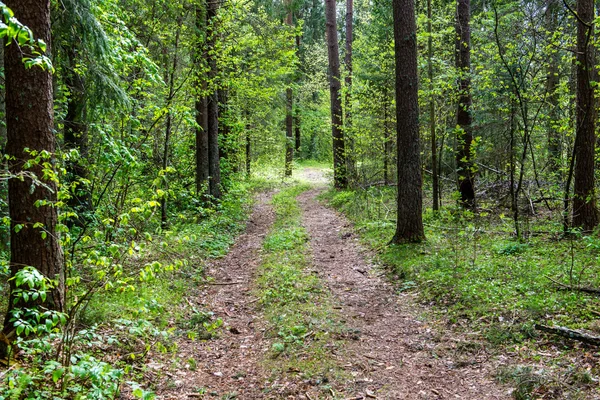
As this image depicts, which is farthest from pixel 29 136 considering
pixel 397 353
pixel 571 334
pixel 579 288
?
pixel 579 288

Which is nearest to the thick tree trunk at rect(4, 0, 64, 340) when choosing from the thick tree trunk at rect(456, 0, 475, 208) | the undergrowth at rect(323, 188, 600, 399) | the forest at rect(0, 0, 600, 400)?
the forest at rect(0, 0, 600, 400)

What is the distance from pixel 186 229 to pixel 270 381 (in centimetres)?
655

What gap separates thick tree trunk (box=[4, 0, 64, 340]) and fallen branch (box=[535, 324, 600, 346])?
17.4ft

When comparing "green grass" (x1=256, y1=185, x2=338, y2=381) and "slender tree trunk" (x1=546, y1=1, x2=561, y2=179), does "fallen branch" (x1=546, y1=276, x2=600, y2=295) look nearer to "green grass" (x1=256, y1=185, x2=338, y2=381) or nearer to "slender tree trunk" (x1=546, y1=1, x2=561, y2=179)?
"green grass" (x1=256, y1=185, x2=338, y2=381)

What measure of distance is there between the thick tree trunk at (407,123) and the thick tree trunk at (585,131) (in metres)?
2.88

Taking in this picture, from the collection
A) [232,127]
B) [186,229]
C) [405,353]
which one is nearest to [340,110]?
[232,127]

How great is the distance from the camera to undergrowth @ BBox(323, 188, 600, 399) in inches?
185

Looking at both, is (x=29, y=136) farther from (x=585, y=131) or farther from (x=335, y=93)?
(x=335, y=93)

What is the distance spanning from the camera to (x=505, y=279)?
20.3 feet

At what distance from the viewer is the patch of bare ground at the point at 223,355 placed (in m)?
4.36

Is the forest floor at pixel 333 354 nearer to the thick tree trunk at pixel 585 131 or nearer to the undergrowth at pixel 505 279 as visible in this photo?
the undergrowth at pixel 505 279

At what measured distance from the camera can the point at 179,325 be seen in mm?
5898

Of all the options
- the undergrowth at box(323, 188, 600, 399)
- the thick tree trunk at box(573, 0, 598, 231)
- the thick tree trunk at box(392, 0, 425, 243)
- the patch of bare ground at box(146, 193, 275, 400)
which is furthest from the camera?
the thick tree trunk at box(392, 0, 425, 243)

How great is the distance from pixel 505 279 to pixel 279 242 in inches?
214
